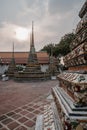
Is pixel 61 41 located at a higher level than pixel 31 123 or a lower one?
higher

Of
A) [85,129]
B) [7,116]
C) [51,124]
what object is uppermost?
[85,129]

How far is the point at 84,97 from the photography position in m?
1.54

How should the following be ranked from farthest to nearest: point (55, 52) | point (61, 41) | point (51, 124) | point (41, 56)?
point (55, 52), point (61, 41), point (41, 56), point (51, 124)

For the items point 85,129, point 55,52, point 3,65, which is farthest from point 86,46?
point 55,52

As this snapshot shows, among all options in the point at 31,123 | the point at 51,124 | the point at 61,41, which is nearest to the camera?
the point at 51,124

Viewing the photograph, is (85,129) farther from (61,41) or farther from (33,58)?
(61,41)

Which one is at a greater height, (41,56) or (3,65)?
(41,56)

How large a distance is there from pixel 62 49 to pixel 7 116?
88.8ft

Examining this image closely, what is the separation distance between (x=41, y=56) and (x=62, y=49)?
4914 millimetres

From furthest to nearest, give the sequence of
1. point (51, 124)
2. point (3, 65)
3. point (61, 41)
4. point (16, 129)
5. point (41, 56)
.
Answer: point (61, 41), point (41, 56), point (3, 65), point (16, 129), point (51, 124)

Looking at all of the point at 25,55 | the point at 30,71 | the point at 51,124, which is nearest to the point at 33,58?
the point at 30,71

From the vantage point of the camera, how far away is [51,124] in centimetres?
248

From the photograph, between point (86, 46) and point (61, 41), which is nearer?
point (86, 46)

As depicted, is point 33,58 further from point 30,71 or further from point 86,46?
point 86,46
